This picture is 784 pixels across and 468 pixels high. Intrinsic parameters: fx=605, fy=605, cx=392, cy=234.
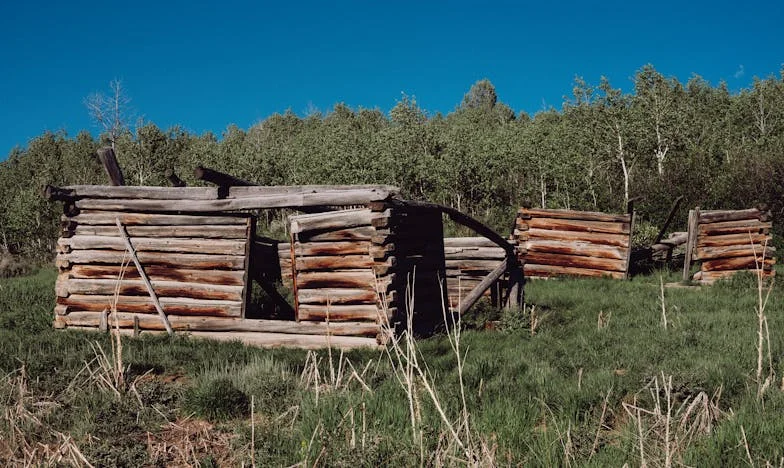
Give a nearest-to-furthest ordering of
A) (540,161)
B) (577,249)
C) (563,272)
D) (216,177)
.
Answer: (216,177) < (577,249) < (563,272) < (540,161)

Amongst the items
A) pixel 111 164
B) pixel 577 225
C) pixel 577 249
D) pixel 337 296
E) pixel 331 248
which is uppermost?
pixel 111 164

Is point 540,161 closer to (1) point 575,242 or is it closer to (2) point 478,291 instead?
(1) point 575,242

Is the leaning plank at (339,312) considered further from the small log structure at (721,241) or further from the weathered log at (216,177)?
the small log structure at (721,241)

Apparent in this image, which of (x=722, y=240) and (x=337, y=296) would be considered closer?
(x=337, y=296)

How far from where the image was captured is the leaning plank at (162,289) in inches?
404

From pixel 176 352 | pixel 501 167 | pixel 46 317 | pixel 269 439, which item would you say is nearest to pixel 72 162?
pixel 501 167

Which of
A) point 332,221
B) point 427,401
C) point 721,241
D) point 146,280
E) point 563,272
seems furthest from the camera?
point 563,272

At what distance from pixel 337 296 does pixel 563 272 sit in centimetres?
1013

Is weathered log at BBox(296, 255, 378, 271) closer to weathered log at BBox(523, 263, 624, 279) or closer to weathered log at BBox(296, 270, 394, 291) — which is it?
weathered log at BBox(296, 270, 394, 291)

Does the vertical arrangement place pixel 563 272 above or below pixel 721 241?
below

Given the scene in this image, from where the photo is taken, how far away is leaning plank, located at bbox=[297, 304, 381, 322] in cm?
956

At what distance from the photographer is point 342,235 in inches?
380

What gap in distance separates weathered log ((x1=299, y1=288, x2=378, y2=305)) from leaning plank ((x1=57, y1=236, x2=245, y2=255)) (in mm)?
1397

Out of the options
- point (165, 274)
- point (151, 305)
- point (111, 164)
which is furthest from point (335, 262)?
point (111, 164)
